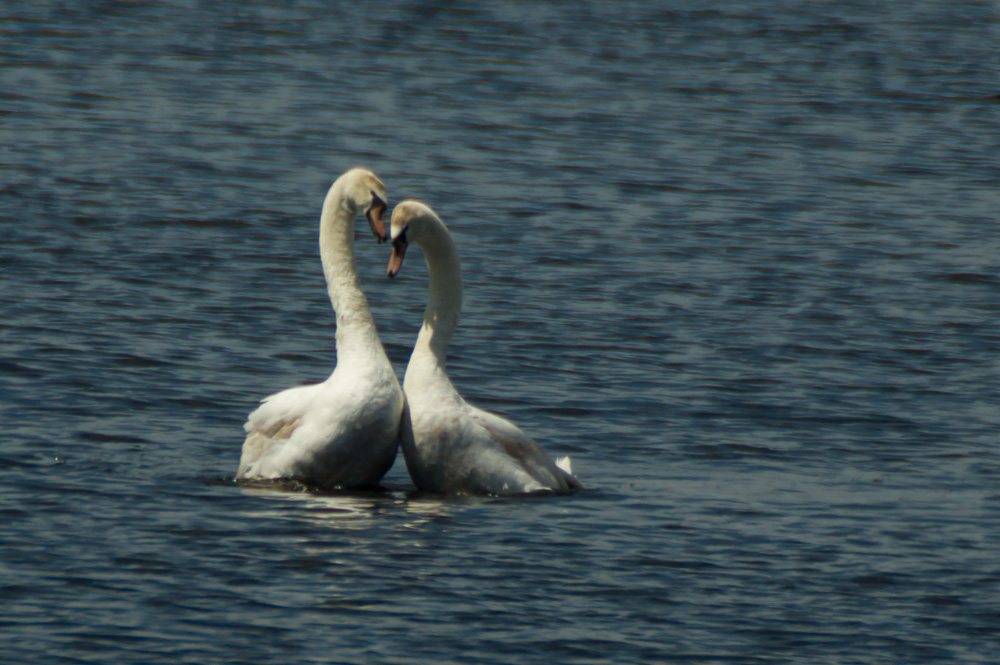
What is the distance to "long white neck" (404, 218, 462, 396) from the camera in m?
9.88

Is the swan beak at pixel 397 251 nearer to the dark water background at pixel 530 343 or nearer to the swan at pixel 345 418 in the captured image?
the swan at pixel 345 418

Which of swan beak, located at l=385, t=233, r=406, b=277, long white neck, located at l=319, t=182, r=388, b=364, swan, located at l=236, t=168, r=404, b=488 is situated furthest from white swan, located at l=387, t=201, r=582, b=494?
long white neck, located at l=319, t=182, r=388, b=364

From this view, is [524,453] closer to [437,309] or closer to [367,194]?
[437,309]

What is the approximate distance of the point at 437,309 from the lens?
10109 mm

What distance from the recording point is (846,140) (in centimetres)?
2323

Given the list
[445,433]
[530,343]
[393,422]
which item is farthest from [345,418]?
[530,343]

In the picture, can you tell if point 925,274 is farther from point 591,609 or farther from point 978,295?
point 591,609

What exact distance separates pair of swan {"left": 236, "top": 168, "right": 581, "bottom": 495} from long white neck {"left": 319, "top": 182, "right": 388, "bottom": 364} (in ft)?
0.04

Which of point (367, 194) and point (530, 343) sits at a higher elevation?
point (367, 194)

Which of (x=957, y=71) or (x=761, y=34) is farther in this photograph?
(x=761, y=34)

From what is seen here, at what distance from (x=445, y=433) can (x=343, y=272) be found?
1.28 meters

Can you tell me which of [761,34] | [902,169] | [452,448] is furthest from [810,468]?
[761,34]

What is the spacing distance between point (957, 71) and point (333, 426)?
22120mm

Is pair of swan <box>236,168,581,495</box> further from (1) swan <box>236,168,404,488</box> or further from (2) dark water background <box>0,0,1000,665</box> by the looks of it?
(2) dark water background <box>0,0,1000,665</box>
